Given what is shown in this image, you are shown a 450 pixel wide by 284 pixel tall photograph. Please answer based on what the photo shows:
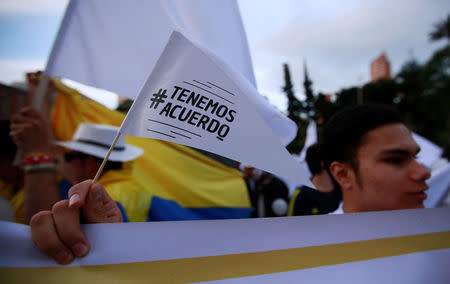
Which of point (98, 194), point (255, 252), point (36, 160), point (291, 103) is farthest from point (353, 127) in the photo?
point (36, 160)

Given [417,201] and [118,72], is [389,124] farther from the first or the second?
[118,72]

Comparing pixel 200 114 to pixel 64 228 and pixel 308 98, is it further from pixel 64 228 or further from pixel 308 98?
pixel 308 98

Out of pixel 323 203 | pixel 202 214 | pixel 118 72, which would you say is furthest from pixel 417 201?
pixel 202 214

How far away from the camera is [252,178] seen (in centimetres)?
317

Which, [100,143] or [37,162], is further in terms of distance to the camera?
[100,143]

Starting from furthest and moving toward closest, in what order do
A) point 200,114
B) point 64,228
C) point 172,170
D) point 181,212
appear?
point 172,170
point 181,212
point 200,114
point 64,228

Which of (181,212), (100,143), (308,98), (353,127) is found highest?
(308,98)

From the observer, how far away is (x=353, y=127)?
1.17m

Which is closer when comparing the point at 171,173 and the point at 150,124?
the point at 150,124

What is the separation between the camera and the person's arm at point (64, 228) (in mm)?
573

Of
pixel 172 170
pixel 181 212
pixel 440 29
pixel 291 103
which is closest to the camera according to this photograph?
pixel 291 103

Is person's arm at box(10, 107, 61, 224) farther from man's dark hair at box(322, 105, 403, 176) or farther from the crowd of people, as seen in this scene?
man's dark hair at box(322, 105, 403, 176)

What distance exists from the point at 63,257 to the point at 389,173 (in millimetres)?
1032

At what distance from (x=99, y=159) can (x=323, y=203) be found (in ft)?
4.29
